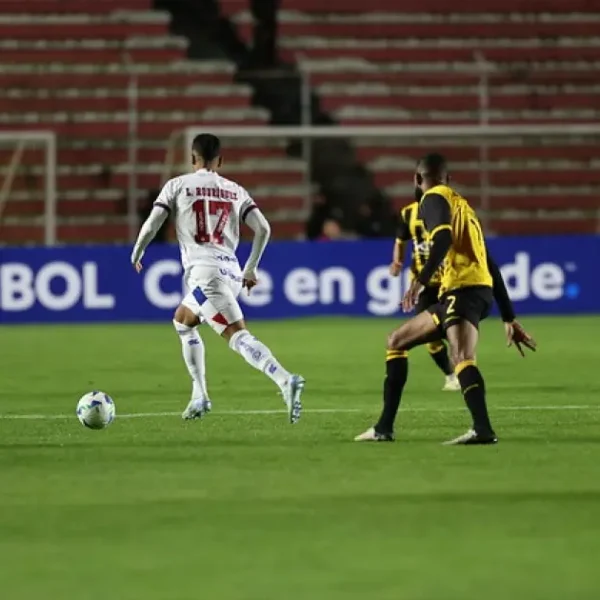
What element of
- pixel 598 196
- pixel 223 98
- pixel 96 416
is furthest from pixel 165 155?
pixel 96 416

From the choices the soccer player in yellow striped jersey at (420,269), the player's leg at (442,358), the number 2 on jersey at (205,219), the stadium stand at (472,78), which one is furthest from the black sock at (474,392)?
the stadium stand at (472,78)

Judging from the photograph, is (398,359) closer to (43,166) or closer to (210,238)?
(210,238)

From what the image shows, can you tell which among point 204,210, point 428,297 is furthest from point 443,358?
point 204,210

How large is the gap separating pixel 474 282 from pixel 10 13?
18.4 meters

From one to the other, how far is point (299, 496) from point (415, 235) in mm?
6374

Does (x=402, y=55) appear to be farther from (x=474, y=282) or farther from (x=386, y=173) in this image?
(x=474, y=282)

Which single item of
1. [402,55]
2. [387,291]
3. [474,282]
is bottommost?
[387,291]

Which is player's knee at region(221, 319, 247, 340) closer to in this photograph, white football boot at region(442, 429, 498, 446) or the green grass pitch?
the green grass pitch

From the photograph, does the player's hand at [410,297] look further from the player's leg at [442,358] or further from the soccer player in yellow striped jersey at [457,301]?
the player's leg at [442,358]

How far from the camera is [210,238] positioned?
11.4 meters

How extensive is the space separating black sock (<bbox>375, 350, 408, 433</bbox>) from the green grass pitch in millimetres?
221

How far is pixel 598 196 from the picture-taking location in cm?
2638

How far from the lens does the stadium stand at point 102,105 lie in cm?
2516

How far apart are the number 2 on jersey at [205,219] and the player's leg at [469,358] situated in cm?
215
